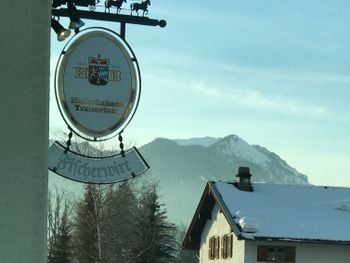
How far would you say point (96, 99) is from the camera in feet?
18.4

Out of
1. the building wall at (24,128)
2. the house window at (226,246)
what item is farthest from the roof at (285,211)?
the building wall at (24,128)

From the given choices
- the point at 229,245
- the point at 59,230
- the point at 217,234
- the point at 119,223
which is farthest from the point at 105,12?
the point at 59,230

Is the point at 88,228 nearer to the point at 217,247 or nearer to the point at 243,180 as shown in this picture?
the point at 217,247

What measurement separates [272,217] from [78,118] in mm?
26846

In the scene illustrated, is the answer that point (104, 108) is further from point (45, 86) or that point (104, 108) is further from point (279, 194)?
point (279, 194)

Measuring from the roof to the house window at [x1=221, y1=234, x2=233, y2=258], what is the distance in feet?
4.74

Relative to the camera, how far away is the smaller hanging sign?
215 inches

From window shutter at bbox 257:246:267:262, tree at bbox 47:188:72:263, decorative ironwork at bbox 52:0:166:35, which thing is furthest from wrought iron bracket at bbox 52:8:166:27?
tree at bbox 47:188:72:263

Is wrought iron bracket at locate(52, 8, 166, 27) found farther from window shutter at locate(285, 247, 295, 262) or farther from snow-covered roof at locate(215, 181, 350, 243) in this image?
window shutter at locate(285, 247, 295, 262)

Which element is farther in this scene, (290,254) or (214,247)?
(214,247)

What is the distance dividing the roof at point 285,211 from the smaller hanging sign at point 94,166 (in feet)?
78.8

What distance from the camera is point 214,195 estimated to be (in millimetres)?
33281

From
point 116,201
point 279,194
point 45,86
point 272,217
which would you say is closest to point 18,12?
point 45,86

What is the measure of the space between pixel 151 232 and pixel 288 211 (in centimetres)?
1215
